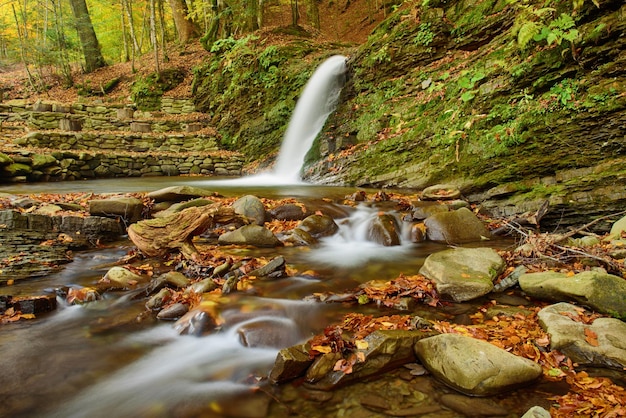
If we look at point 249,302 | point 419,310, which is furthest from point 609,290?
point 249,302

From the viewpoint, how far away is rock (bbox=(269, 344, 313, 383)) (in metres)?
2.37

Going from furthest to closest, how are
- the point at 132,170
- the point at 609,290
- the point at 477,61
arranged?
the point at 132,170, the point at 477,61, the point at 609,290

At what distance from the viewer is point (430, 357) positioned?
7.96 feet

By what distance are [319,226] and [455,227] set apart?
2.29 meters

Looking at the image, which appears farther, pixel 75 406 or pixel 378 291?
pixel 378 291

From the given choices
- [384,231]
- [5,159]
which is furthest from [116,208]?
[5,159]

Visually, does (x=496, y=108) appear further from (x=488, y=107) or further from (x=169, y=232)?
(x=169, y=232)

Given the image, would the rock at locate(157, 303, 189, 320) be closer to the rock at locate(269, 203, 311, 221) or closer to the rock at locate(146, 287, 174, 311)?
the rock at locate(146, 287, 174, 311)

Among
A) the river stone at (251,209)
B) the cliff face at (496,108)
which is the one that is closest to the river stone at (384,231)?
the river stone at (251,209)

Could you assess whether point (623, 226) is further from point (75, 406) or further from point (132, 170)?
point (132, 170)

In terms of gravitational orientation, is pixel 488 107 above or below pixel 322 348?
above

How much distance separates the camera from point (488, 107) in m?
7.54

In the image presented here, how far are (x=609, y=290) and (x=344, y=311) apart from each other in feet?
7.51

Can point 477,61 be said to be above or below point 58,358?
above
